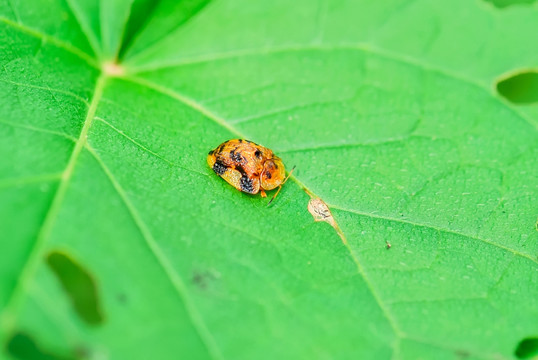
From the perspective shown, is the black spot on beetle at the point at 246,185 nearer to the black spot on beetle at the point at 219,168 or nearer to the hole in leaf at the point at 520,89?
the black spot on beetle at the point at 219,168

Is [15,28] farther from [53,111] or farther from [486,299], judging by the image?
[486,299]

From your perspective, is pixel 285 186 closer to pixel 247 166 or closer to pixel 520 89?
pixel 247 166

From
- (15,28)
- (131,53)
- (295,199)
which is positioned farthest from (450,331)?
(15,28)

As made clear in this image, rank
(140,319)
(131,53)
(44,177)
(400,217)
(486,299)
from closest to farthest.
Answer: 1. (140,319)
2. (44,177)
3. (486,299)
4. (400,217)
5. (131,53)

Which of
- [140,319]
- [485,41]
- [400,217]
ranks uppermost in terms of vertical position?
[485,41]

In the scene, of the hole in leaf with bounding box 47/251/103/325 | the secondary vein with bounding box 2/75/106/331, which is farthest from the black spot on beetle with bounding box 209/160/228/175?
the hole in leaf with bounding box 47/251/103/325

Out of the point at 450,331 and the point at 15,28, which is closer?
the point at 450,331

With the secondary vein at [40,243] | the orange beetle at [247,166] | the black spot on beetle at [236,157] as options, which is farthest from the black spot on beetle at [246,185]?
the secondary vein at [40,243]
